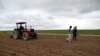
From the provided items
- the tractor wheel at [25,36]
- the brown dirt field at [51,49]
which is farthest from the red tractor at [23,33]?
the brown dirt field at [51,49]

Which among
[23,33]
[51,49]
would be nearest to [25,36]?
[23,33]

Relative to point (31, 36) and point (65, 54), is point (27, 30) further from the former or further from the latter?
point (65, 54)

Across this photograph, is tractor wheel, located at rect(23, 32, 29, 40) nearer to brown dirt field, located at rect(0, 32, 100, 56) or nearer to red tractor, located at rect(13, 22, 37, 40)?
red tractor, located at rect(13, 22, 37, 40)

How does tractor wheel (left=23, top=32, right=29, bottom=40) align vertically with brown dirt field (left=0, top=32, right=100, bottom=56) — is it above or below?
above

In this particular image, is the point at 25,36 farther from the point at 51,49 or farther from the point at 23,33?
the point at 51,49

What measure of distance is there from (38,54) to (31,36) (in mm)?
11456

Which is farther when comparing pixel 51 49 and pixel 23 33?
pixel 23 33

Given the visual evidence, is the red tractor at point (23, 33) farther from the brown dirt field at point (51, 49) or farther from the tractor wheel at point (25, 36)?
the brown dirt field at point (51, 49)

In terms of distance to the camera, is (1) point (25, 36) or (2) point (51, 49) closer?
(2) point (51, 49)

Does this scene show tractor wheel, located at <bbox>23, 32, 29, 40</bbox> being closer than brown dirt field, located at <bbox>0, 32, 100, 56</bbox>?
No

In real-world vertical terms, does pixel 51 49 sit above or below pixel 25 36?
below

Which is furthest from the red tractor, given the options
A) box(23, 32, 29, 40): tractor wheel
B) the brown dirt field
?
the brown dirt field

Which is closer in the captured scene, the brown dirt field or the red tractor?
the brown dirt field

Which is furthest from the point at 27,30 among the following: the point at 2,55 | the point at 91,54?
the point at 91,54
